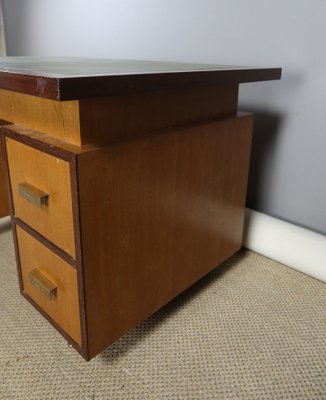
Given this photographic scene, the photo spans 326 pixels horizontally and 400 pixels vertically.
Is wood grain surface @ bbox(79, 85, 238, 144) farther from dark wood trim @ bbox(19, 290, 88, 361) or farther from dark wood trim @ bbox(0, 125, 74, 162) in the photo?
dark wood trim @ bbox(19, 290, 88, 361)

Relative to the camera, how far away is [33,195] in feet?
2.29

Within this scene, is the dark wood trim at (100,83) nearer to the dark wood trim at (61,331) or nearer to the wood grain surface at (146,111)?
the wood grain surface at (146,111)

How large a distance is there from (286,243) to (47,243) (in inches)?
27.8

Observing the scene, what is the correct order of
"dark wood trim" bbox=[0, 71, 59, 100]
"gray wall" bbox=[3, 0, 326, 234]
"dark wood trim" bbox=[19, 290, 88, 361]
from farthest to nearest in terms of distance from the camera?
"gray wall" bbox=[3, 0, 326, 234]
"dark wood trim" bbox=[19, 290, 88, 361]
"dark wood trim" bbox=[0, 71, 59, 100]

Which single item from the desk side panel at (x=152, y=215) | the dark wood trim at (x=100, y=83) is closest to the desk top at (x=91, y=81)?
the dark wood trim at (x=100, y=83)

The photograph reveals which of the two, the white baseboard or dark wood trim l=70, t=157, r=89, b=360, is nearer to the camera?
dark wood trim l=70, t=157, r=89, b=360

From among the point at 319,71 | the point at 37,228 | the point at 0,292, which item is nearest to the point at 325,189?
the point at 319,71

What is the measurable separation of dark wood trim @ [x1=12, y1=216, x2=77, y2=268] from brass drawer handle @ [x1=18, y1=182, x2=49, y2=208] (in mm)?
76

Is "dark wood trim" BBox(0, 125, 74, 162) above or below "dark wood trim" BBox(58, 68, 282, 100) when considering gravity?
below

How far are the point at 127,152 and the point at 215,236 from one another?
430mm

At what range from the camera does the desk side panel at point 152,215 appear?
66 cm

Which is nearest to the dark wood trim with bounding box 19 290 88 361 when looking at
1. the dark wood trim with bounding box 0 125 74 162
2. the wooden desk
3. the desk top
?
the wooden desk

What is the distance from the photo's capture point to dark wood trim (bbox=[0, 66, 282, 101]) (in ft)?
1.69

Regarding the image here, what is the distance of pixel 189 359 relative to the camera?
2.67 feet
